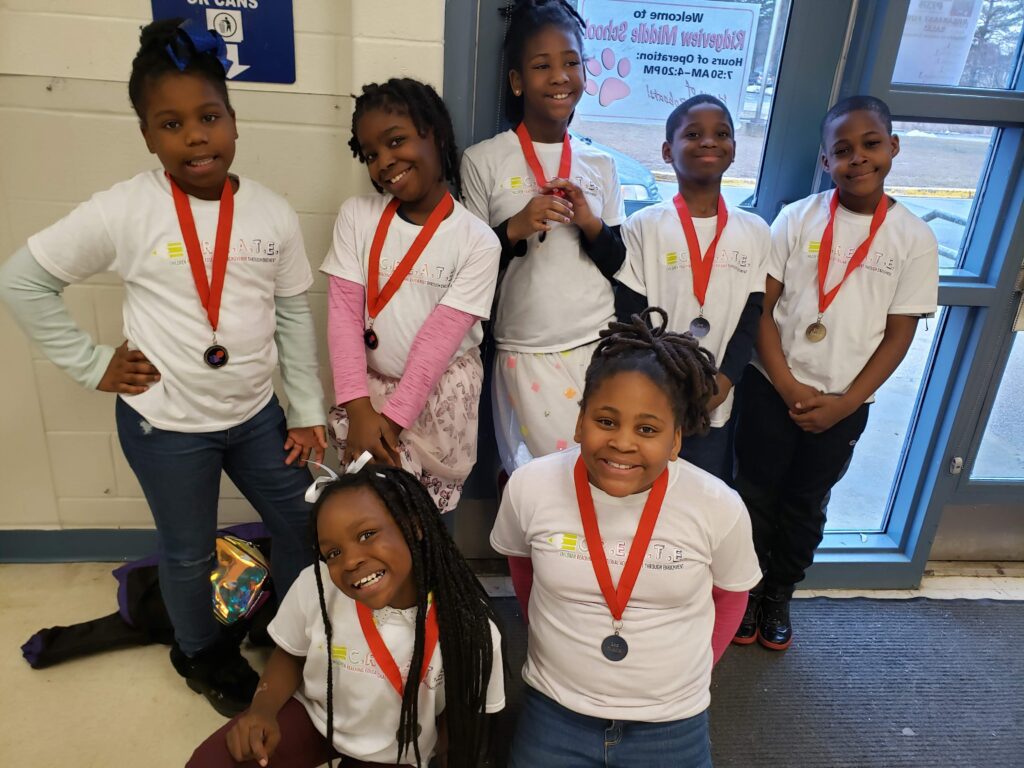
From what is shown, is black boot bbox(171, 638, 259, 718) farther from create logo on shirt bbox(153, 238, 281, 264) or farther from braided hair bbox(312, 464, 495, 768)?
create logo on shirt bbox(153, 238, 281, 264)

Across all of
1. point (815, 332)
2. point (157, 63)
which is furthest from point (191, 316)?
point (815, 332)

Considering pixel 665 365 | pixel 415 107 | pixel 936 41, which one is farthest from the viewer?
pixel 936 41

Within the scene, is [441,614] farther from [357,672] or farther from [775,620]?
[775,620]

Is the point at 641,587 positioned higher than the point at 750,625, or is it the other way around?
the point at 641,587

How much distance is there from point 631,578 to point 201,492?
99 cm

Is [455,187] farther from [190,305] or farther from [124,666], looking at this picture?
[124,666]

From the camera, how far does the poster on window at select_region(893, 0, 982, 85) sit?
2039 mm

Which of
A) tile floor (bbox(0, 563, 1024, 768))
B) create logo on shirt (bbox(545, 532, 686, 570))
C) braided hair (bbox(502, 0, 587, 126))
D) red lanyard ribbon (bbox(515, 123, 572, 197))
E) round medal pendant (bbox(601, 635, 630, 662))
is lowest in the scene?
tile floor (bbox(0, 563, 1024, 768))

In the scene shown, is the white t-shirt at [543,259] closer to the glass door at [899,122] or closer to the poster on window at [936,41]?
the glass door at [899,122]

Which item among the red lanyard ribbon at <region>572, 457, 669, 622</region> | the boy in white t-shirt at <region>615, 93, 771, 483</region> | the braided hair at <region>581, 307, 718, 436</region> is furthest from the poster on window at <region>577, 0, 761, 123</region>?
the red lanyard ribbon at <region>572, 457, 669, 622</region>

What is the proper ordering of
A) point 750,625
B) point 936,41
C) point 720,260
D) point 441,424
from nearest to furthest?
point 441,424 < point 720,260 < point 936,41 < point 750,625

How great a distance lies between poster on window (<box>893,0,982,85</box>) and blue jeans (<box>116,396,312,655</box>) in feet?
6.41

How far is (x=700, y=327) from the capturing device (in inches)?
75.5

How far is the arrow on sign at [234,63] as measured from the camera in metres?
1.90
